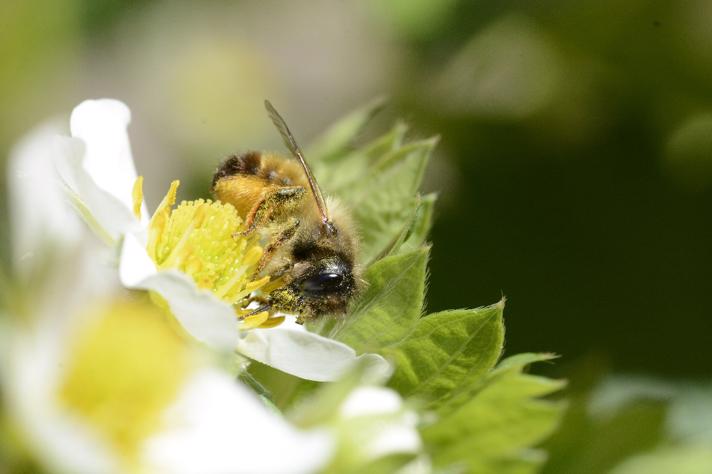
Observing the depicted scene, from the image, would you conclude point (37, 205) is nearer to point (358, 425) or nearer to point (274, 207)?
point (358, 425)

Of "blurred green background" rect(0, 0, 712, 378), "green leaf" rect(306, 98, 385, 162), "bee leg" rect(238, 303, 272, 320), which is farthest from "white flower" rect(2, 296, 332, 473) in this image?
"blurred green background" rect(0, 0, 712, 378)

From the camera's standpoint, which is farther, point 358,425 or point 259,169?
point 259,169

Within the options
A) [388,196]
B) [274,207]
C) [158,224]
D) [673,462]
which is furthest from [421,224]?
[673,462]

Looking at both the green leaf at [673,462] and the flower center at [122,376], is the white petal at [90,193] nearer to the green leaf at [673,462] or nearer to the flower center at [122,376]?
the flower center at [122,376]

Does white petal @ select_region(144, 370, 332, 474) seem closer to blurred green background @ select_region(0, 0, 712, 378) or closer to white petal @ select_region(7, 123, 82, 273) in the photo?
white petal @ select_region(7, 123, 82, 273)

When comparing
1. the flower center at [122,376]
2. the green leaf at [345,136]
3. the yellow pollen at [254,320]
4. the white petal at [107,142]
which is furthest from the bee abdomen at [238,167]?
the flower center at [122,376]

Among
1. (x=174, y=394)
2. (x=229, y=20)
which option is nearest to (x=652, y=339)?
(x=174, y=394)

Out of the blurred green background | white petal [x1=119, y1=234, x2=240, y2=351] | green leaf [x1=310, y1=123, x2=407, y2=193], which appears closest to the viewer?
white petal [x1=119, y1=234, x2=240, y2=351]
